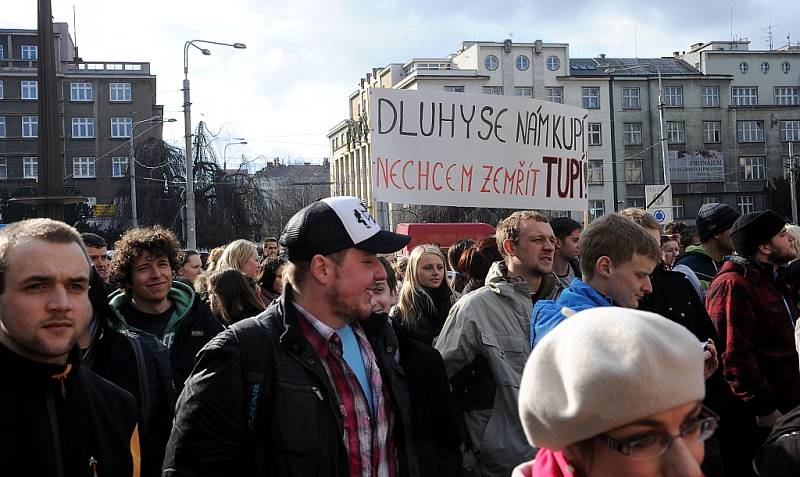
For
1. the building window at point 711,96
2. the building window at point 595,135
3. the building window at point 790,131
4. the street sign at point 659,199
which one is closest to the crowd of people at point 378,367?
the street sign at point 659,199

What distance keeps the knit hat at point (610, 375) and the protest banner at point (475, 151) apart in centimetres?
614

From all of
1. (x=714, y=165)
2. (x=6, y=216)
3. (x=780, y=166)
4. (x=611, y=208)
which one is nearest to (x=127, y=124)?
(x=6, y=216)

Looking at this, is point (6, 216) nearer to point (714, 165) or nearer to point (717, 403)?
point (717, 403)

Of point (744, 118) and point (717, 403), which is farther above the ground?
point (744, 118)

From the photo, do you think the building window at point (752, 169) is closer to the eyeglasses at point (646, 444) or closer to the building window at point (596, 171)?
the building window at point (596, 171)

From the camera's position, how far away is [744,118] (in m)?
73.1

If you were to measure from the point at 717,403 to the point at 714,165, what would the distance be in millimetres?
70772

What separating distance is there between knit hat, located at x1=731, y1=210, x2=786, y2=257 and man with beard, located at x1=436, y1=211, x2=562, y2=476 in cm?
175

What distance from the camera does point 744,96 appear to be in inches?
2904

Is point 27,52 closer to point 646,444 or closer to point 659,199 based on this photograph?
point 659,199

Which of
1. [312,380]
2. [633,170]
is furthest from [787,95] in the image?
[312,380]

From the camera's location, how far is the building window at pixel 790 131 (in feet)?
244

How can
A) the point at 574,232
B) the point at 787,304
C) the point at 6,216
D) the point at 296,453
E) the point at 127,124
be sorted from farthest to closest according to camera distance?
the point at 127,124, the point at 6,216, the point at 574,232, the point at 787,304, the point at 296,453

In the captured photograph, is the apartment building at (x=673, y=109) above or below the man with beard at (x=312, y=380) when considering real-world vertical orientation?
above
